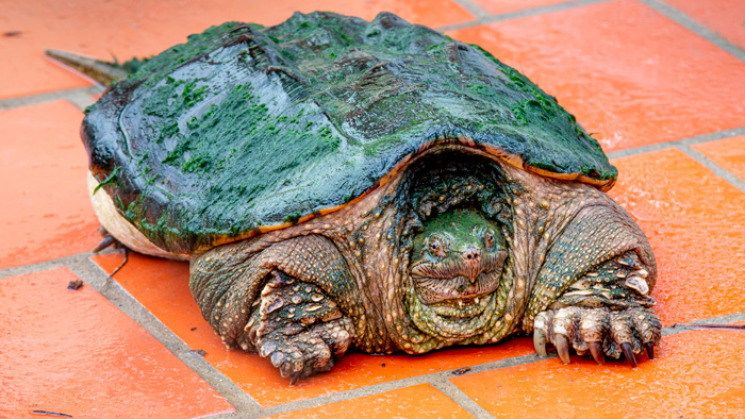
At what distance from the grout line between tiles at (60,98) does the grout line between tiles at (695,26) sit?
2548 millimetres

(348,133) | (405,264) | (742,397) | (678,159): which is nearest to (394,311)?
(405,264)

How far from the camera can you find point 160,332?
2625 millimetres

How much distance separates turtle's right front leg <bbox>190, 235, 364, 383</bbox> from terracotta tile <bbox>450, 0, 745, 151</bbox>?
1.49 metres

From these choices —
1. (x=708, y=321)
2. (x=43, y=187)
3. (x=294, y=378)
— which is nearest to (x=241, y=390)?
(x=294, y=378)

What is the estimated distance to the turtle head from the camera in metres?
2.33

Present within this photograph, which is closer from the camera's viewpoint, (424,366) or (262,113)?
(424,366)

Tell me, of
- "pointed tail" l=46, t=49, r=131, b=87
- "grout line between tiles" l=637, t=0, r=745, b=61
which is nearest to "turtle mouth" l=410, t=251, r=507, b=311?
"pointed tail" l=46, t=49, r=131, b=87

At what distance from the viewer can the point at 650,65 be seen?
4.06 metres

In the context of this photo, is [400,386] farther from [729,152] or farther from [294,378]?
[729,152]

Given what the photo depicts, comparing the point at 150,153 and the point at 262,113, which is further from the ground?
the point at 262,113

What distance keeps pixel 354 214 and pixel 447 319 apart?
348 mm

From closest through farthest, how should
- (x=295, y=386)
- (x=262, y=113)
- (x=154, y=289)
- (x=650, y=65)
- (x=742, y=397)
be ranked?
1. (x=742, y=397)
2. (x=295, y=386)
3. (x=262, y=113)
4. (x=154, y=289)
5. (x=650, y=65)

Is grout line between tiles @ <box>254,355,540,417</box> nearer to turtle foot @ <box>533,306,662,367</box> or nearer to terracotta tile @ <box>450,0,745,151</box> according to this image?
turtle foot @ <box>533,306,662,367</box>

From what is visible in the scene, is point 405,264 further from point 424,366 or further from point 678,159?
point 678,159
